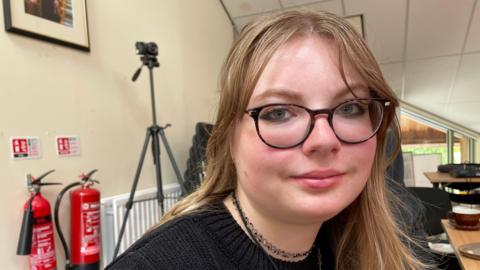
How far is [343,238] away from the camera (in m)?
0.90

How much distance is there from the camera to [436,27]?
3303 mm

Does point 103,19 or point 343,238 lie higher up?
point 103,19

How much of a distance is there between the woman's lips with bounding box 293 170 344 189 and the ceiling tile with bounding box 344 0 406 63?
8.86 ft

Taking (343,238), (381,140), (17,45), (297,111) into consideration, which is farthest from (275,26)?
(17,45)

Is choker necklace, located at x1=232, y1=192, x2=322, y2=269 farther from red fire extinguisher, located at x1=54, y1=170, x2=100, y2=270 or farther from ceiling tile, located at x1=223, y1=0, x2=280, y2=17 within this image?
ceiling tile, located at x1=223, y1=0, x2=280, y2=17

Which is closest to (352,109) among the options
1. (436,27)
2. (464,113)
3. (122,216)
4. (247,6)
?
(122,216)

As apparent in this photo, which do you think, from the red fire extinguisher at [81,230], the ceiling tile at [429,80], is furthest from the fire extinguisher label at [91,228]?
the ceiling tile at [429,80]

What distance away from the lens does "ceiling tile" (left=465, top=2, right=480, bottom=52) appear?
3.12m

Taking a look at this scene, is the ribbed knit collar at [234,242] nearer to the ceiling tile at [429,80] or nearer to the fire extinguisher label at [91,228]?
the fire extinguisher label at [91,228]

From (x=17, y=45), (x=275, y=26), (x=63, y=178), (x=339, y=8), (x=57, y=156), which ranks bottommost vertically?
(x=63, y=178)

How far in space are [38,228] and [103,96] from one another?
834 mm

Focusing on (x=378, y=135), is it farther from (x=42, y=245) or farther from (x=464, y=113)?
(x=464, y=113)

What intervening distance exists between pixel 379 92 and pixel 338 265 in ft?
1.53

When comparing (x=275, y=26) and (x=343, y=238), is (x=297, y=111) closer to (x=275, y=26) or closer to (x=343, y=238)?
(x=275, y=26)
